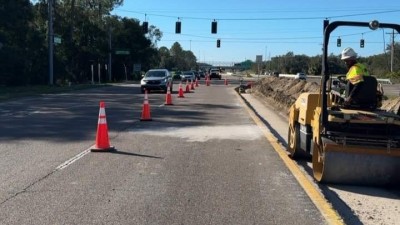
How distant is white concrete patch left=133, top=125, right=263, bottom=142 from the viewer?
43.8ft

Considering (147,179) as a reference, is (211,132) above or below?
above

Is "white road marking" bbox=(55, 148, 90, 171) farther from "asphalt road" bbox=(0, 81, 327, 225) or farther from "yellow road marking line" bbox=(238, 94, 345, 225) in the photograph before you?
"yellow road marking line" bbox=(238, 94, 345, 225)

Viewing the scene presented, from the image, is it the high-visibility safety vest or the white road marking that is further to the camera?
the white road marking

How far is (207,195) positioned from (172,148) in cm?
427

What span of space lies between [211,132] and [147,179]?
6.38m

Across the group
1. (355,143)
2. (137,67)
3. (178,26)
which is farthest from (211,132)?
(137,67)

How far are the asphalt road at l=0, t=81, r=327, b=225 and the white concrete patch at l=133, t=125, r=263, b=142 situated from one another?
0.03 metres

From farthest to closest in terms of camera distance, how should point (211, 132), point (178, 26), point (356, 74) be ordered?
point (178, 26)
point (211, 132)
point (356, 74)

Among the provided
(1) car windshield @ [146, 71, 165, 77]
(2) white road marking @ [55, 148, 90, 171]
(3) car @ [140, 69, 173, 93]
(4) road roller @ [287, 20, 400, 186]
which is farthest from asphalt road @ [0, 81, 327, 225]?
(1) car windshield @ [146, 71, 165, 77]

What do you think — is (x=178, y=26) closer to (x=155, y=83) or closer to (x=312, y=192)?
(x=155, y=83)

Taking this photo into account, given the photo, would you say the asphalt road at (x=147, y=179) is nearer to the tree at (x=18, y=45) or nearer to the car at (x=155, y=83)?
the car at (x=155, y=83)

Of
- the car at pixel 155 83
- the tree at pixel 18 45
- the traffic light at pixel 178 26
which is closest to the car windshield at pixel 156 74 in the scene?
the car at pixel 155 83

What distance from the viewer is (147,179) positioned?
815cm

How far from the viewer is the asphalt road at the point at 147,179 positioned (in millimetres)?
6223
